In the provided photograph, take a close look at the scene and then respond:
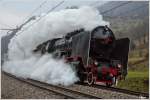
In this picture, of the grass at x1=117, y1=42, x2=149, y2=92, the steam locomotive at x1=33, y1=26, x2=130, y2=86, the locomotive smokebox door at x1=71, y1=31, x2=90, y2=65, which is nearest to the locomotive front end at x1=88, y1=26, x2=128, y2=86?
the steam locomotive at x1=33, y1=26, x2=130, y2=86

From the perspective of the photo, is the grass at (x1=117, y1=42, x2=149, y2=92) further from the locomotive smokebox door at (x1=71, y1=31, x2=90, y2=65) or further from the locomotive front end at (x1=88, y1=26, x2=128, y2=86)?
the locomotive smokebox door at (x1=71, y1=31, x2=90, y2=65)

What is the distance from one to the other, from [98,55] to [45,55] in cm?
540

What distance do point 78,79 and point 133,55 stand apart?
33.3m

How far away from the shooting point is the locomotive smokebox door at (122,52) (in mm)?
16547

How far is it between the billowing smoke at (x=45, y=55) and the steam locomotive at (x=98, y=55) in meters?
0.56

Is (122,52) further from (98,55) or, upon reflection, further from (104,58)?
(98,55)

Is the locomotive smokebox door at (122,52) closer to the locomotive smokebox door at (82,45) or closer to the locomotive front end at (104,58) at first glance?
the locomotive front end at (104,58)

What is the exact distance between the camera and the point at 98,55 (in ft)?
53.4

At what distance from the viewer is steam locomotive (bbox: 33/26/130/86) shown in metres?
15.7

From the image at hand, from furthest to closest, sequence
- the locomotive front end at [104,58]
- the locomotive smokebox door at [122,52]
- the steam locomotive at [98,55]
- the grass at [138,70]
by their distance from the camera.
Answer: the grass at [138,70] → the locomotive smokebox door at [122,52] → the locomotive front end at [104,58] → the steam locomotive at [98,55]

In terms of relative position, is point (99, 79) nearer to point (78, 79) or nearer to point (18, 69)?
point (78, 79)

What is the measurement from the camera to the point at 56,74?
17656 millimetres

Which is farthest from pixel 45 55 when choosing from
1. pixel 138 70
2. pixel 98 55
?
pixel 138 70

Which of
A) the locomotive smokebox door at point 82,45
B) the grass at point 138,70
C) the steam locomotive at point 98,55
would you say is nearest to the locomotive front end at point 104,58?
the steam locomotive at point 98,55
